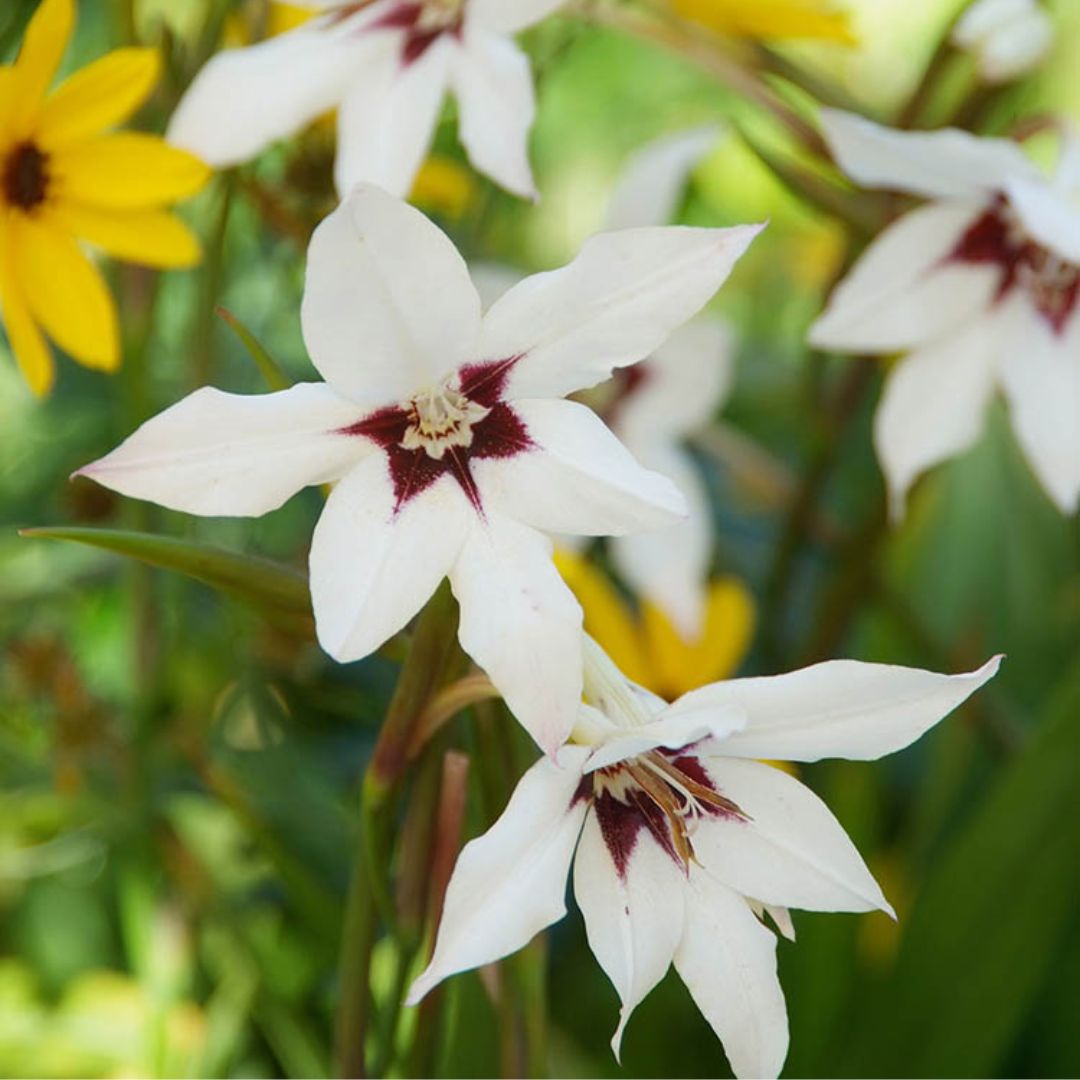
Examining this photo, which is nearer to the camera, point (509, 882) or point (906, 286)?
point (509, 882)

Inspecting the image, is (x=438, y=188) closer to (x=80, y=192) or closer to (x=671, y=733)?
(x=80, y=192)

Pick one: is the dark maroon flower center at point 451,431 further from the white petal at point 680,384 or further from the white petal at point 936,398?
the white petal at point 680,384

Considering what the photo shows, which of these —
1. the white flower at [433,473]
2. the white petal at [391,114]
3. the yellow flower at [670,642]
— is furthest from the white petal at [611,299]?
the yellow flower at [670,642]

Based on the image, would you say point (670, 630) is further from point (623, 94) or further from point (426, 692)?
point (623, 94)

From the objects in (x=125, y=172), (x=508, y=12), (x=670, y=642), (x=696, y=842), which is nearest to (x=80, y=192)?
(x=125, y=172)

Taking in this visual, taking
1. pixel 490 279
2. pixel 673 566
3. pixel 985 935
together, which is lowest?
pixel 985 935

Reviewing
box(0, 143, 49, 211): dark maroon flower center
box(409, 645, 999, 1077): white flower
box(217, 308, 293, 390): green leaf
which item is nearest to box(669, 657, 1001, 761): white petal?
box(409, 645, 999, 1077): white flower

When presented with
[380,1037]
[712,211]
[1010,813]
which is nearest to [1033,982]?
[1010,813]
